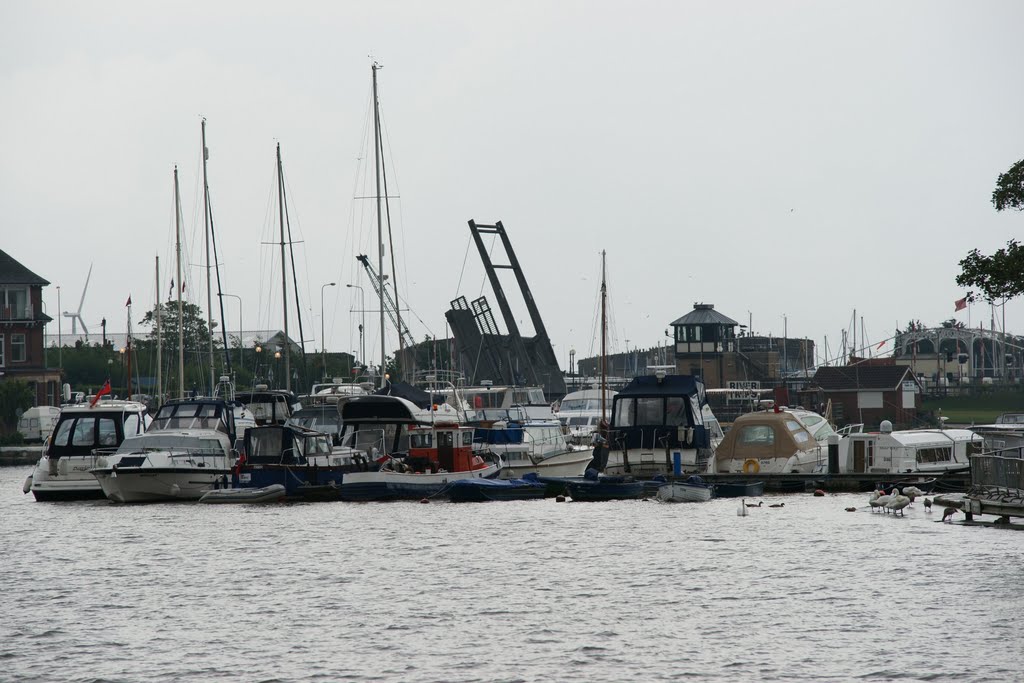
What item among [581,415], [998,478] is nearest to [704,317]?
[581,415]

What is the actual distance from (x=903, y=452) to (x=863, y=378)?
2197 inches

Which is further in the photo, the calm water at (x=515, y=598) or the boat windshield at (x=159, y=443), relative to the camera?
the boat windshield at (x=159, y=443)

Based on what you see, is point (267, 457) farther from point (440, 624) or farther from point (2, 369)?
point (2, 369)

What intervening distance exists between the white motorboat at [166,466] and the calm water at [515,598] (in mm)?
3682

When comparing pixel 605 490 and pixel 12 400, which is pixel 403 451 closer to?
pixel 605 490

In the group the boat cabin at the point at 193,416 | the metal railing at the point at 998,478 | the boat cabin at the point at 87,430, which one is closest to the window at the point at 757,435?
the metal railing at the point at 998,478

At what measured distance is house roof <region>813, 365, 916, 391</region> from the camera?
332 ft

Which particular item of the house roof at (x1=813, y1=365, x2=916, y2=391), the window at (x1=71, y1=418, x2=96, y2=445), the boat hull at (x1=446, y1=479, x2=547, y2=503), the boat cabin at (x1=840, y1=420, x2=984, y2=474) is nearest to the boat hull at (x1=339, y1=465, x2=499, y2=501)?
the boat hull at (x1=446, y1=479, x2=547, y2=503)

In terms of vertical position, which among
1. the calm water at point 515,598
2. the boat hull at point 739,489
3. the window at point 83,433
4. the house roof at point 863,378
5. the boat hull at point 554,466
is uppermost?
the house roof at point 863,378

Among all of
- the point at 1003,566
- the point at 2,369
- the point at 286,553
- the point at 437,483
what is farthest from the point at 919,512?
the point at 2,369

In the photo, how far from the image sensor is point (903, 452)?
159 ft

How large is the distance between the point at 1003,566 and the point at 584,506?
1934 centimetres

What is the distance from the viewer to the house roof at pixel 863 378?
332ft

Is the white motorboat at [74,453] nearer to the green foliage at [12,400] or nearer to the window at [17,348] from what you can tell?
the green foliage at [12,400]
